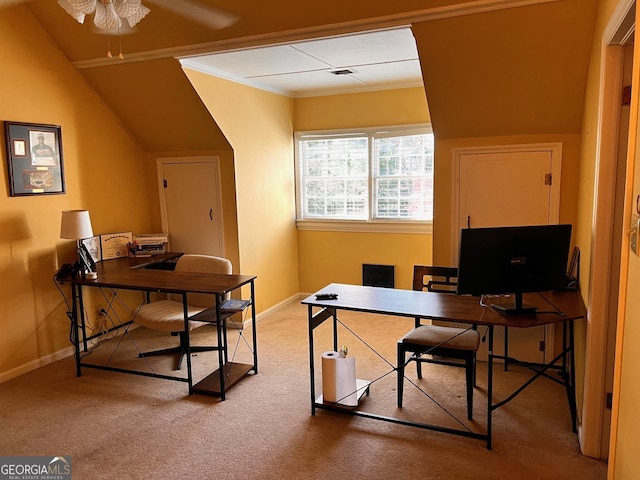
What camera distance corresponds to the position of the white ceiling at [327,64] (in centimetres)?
349

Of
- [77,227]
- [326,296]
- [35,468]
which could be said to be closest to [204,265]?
[77,227]

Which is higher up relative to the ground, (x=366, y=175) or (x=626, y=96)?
(x=626, y=96)

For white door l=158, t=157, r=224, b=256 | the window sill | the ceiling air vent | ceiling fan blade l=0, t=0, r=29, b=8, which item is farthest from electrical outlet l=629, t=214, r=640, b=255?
ceiling fan blade l=0, t=0, r=29, b=8

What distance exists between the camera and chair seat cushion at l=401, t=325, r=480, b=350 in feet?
9.49

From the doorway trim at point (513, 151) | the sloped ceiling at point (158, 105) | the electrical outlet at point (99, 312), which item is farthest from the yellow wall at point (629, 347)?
the electrical outlet at point (99, 312)

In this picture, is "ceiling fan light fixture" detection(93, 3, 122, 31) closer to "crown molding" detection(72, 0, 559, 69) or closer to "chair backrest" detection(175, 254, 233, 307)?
"crown molding" detection(72, 0, 559, 69)

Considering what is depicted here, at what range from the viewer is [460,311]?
2.70 metres

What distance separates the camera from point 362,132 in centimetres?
525

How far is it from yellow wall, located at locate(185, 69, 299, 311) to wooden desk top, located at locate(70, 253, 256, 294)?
1082 mm

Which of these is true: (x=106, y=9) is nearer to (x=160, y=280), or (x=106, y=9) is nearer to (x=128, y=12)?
(x=128, y=12)

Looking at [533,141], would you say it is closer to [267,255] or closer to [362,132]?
[362,132]

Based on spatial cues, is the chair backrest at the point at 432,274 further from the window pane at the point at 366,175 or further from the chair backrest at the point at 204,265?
the window pane at the point at 366,175

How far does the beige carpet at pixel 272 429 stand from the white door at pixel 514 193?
268 mm

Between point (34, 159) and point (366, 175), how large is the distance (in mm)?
3189
